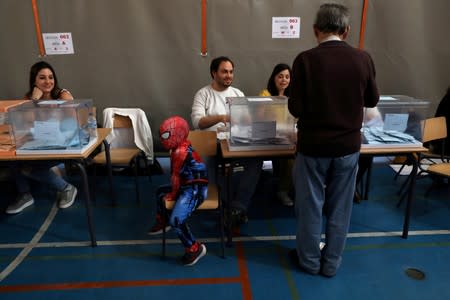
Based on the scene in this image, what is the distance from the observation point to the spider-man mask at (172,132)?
2295 mm

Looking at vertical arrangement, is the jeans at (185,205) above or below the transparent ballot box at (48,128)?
below

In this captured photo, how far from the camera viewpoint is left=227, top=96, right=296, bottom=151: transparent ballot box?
2.60 m

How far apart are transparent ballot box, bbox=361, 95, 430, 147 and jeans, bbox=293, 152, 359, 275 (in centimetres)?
64

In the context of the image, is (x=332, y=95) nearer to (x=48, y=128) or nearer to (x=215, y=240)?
(x=215, y=240)

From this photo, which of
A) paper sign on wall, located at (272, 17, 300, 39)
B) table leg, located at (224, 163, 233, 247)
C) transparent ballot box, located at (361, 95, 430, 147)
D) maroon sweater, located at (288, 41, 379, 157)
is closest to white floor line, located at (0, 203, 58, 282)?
table leg, located at (224, 163, 233, 247)

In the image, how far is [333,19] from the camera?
1890mm

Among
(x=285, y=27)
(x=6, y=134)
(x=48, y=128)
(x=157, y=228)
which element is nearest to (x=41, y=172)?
(x=6, y=134)

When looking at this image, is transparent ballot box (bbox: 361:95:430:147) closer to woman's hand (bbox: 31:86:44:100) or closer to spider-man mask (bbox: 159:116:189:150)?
spider-man mask (bbox: 159:116:189:150)

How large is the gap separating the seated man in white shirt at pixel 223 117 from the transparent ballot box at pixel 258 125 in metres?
0.18

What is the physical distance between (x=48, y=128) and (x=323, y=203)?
6.45ft

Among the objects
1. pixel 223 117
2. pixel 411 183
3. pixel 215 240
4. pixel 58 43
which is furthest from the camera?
pixel 58 43

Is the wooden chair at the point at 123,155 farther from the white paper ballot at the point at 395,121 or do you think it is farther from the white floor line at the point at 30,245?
the white paper ballot at the point at 395,121

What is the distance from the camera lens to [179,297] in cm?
217

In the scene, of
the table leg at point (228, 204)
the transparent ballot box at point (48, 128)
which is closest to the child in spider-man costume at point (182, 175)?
the table leg at point (228, 204)
